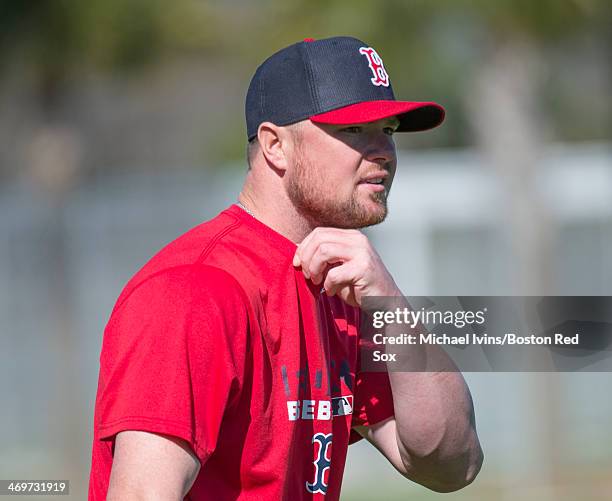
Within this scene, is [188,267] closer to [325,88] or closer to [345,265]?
[345,265]

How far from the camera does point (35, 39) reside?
14961 millimetres

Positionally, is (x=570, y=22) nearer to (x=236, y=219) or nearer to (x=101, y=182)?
(x=101, y=182)

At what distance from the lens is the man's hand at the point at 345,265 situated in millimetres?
3449

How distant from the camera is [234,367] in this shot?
3154 millimetres

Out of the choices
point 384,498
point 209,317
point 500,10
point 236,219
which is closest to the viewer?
point 209,317

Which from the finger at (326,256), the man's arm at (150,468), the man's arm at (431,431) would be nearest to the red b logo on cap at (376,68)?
the finger at (326,256)

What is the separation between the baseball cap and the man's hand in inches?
14.8

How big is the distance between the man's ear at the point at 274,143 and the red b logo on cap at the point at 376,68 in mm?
332

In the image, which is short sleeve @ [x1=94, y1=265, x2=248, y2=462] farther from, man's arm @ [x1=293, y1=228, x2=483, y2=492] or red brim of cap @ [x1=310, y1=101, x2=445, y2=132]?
red brim of cap @ [x1=310, y1=101, x2=445, y2=132]

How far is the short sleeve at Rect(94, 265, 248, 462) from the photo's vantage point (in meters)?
3.03

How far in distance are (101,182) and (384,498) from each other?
7198 millimetres

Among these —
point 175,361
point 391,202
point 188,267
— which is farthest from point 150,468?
point 391,202

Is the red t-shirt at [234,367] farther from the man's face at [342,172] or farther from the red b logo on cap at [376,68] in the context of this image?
the red b logo on cap at [376,68]

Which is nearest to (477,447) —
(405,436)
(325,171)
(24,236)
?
(405,436)
